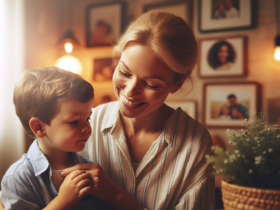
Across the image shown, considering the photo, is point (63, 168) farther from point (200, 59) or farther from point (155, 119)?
point (200, 59)

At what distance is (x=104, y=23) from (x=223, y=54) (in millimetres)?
1840

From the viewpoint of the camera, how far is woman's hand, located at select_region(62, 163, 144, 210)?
3.32 feet

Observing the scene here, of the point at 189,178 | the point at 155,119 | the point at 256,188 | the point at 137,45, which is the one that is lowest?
the point at 189,178

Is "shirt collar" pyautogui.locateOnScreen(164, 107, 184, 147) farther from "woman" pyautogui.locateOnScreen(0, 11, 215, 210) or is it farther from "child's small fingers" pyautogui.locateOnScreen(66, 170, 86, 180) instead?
"child's small fingers" pyautogui.locateOnScreen(66, 170, 86, 180)

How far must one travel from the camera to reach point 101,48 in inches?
153

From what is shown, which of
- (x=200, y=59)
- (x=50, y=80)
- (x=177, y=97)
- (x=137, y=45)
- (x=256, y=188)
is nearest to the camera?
(x=256, y=188)

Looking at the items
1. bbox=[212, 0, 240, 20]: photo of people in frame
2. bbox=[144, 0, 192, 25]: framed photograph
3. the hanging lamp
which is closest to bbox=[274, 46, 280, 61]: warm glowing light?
bbox=[212, 0, 240, 20]: photo of people in frame

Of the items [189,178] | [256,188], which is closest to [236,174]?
[256,188]

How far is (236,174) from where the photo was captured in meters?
0.75

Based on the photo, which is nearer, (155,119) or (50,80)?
(50,80)

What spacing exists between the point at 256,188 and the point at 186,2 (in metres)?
3.15

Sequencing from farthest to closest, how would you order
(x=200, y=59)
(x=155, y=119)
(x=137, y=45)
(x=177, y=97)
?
(x=200, y=59)
(x=177, y=97)
(x=155, y=119)
(x=137, y=45)

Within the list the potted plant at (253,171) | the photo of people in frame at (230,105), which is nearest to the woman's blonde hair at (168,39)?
the potted plant at (253,171)

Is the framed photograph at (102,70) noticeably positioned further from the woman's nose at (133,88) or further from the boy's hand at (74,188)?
the boy's hand at (74,188)
